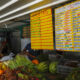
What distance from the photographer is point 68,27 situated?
5.31ft

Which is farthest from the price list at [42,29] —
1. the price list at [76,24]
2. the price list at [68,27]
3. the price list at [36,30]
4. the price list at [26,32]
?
the price list at [26,32]

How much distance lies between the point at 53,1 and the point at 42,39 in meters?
0.87

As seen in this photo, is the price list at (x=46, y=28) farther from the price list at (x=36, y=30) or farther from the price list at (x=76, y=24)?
the price list at (x=76, y=24)

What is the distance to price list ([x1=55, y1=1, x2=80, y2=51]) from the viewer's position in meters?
1.50

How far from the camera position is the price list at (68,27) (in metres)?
1.50

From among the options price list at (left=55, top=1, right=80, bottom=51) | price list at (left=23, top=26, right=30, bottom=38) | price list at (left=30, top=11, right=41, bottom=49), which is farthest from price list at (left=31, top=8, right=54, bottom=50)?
price list at (left=23, top=26, right=30, bottom=38)

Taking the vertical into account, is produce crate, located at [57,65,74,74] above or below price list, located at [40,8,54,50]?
below

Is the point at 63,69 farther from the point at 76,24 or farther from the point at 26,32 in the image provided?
the point at 26,32

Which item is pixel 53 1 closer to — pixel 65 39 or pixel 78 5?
pixel 78 5

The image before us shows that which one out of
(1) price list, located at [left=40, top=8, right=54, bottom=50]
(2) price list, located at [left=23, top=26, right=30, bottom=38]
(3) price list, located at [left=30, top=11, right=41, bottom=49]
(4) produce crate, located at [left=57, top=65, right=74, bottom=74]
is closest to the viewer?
(4) produce crate, located at [left=57, top=65, right=74, bottom=74]

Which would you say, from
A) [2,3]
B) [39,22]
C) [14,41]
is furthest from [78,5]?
[14,41]

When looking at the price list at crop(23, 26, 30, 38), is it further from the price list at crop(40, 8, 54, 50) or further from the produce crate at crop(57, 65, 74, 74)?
the produce crate at crop(57, 65, 74, 74)

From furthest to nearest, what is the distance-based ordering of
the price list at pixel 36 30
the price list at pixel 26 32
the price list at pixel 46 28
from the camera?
1. the price list at pixel 26 32
2. the price list at pixel 36 30
3. the price list at pixel 46 28

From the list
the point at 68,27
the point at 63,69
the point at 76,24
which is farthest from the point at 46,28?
the point at 63,69
